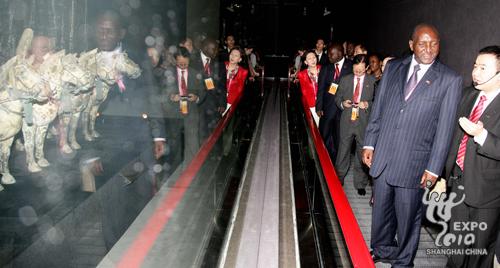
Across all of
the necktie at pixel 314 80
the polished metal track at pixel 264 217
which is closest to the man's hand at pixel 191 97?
the polished metal track at pixel 264 217

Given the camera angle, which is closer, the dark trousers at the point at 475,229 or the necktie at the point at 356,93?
the dark trousers at the point at 475,229

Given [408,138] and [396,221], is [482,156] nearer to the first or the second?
[408,138]

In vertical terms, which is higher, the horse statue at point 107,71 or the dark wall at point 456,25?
the dark wall at point 456,25

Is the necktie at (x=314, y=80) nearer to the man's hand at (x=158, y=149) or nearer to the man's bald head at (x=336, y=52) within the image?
the man's bald head at (x=336, y=52)

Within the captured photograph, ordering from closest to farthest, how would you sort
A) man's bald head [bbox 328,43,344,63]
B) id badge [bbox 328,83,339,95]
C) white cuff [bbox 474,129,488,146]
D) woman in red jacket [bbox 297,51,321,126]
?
white cuff [bbox 474,129,488,146] < id badge [bbox 328,83,339,95] < man's bald head [bbox 328,43,344,63] < woman in red jacket [bbox 297,51,321,126]

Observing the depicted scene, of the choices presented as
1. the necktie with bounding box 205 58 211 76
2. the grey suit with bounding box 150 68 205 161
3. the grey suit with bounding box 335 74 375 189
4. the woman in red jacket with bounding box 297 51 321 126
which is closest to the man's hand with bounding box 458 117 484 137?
the grey suit with bounding box 335 74 375 189

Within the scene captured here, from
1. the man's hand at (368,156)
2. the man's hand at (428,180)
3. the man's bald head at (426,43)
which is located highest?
the man's bald head at (426,43)

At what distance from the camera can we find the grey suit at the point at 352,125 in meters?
4.84

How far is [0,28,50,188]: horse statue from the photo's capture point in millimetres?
2979

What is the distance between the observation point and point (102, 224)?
3.43 metres

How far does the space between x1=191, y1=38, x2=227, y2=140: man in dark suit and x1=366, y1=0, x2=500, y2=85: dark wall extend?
2995mm

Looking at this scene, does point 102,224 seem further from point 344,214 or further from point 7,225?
point 344,214

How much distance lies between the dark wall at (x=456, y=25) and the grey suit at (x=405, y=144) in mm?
1938

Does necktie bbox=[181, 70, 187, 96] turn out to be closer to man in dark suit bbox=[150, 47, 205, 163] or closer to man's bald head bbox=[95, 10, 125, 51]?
man in dark suit bbox=[150, 47, 205, 163]
